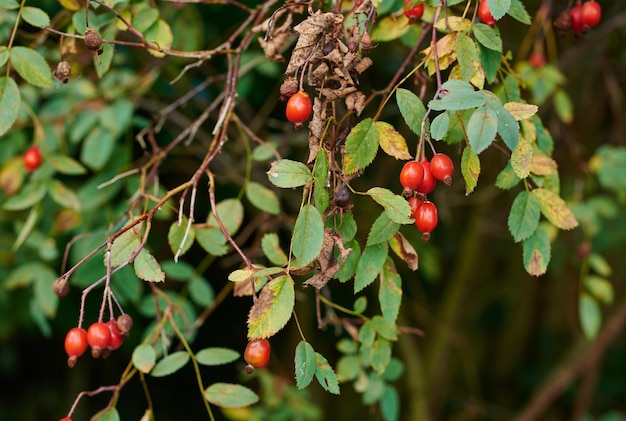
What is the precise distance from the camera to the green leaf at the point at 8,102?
1.14 metres

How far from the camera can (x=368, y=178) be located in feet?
8.85

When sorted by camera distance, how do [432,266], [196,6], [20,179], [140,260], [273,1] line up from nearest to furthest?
1. [140,260]
2. [273,1]
3. [20,179]
4. [196,6]
5. [432,266]

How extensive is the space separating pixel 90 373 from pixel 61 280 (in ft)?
8.10

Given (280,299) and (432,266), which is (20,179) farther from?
(432,266)

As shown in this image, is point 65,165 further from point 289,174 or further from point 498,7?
point 498,7

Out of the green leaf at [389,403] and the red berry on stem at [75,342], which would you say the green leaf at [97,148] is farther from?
the green leaf at [389,403]

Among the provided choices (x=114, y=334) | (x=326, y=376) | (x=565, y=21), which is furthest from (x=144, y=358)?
(x=565, y=21)

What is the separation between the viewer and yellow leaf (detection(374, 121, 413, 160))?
39.3 inches

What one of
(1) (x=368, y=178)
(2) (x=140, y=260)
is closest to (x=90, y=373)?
(1) (x=368, y=178)

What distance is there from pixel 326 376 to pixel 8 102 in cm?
71

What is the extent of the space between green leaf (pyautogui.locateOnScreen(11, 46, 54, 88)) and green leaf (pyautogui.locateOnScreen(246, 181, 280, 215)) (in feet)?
1.54

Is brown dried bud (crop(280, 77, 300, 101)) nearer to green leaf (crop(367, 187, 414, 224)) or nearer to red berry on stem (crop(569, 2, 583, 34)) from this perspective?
→ green leaf (crop(367, 187, 414, 224))

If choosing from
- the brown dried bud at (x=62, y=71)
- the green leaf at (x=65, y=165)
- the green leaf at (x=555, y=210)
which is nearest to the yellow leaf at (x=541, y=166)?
the green leaf at (x=555, y=210)

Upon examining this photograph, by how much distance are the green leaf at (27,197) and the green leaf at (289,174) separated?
3.26 ft
